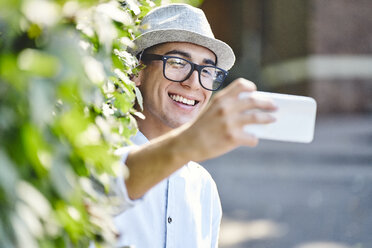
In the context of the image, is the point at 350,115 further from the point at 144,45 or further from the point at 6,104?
the point at 6,104

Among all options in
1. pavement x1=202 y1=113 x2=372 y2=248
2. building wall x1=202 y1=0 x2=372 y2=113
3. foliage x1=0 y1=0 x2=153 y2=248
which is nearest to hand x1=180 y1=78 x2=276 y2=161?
foliage x1=0 y1=0 x2=153 y2=248

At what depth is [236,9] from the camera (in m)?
18.2

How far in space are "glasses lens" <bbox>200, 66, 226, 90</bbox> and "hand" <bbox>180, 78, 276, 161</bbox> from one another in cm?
120

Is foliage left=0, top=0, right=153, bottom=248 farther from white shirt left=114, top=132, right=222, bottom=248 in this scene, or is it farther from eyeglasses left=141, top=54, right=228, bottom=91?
eyeglasses left=141, top=54, right=228, bottom=91

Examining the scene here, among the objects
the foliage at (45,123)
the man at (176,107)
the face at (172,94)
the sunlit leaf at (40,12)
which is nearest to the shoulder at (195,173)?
the man at (176,107)

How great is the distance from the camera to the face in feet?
8.12

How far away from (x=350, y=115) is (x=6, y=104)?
1364cm

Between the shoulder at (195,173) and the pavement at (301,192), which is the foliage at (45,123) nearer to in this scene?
the shoulder at (195,173)

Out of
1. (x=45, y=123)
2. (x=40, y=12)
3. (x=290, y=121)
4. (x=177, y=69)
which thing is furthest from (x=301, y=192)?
(x=40, y=12)

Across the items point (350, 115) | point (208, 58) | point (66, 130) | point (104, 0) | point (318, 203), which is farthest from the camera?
point (350, 115)

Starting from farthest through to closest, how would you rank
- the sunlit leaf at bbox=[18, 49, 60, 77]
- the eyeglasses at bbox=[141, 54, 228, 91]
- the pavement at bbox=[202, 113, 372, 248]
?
the pavement at bbox=[202, 113, 372, 248] → the eyeglasses at bbox=[141, 54, 228, 91] → the sunlit leaf at bbox=[18, 49, 60, 77]

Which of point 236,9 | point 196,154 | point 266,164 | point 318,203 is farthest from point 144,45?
point 236,9

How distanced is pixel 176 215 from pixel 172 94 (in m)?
0.57

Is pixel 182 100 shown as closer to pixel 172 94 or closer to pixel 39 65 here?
pixel 172 94
